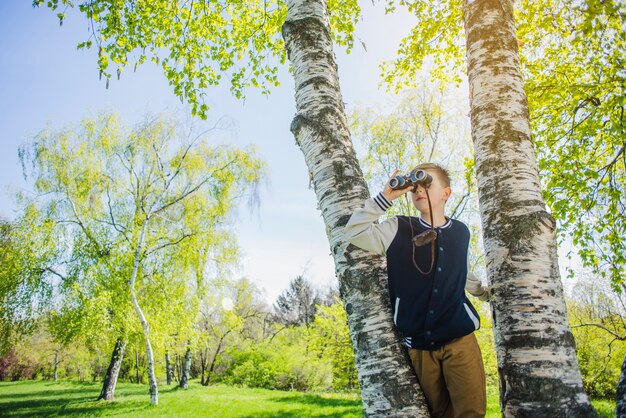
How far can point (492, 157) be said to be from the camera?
7.30ft

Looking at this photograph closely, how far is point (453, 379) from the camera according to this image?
73.5 inches

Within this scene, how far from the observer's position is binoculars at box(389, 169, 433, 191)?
1.99m

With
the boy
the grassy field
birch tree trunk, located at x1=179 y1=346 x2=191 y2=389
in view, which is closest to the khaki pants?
the boy

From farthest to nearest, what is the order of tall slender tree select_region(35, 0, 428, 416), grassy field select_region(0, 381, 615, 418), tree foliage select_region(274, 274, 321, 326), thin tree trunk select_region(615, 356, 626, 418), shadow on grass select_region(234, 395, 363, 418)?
tree foliage select_region(274, 274, 321, 326), grassy field select_region(0, 381, 615, 418), shadow on grass select_region(234, 395, 363, 418), thin tree trunk select_region(615, 356, 626, 418), tall slender tree select_region(35, 0, 428, 416)

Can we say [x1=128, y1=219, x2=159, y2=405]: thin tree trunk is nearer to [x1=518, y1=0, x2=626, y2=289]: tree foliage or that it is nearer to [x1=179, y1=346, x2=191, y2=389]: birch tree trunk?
[x1=179, y1=346, x2=191, y2=389]: birch tree trunk

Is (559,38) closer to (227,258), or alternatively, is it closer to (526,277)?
(526,277)

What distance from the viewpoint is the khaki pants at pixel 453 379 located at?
1.83 metres

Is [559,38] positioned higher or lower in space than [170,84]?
higher

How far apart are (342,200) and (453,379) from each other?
114 centimetres

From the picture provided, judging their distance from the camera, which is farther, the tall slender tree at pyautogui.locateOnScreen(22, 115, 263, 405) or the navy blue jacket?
the tall slender tree at pyautogui.locateOnScreen(22, 115, 263, 405)

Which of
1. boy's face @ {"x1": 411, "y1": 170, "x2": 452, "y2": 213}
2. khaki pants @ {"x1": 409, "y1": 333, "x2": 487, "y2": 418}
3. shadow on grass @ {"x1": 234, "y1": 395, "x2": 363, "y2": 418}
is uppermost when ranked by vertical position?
boy's face @ {"x1": 411, "y1": 170, "x2": 452, "y2": 213}

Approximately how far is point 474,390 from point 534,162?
1431mm

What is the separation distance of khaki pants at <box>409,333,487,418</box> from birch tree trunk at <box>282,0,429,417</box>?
231mm

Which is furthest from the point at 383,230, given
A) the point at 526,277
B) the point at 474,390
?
the point at 474,390
